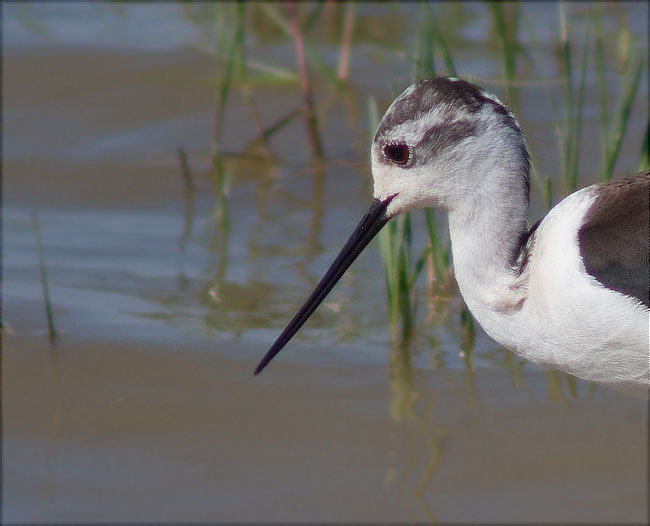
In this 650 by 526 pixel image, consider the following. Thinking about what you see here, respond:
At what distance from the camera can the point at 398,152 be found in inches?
117

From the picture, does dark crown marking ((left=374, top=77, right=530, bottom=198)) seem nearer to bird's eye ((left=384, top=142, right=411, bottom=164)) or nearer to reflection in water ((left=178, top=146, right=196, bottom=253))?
bird's eye ((left=384, top=142, right=411, bottom=164))

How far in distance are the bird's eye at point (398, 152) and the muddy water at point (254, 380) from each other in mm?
1044

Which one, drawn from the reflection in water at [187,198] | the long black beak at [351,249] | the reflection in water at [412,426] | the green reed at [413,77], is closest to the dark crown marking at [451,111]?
the long black beak at [351,249]

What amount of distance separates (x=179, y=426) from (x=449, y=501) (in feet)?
3.30

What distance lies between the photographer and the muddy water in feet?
12.9

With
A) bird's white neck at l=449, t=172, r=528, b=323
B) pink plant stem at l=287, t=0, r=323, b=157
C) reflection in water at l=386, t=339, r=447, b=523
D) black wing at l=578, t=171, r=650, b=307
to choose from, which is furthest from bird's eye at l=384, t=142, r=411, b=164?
pink plant stem at l=287, t=0, r=323, b=157

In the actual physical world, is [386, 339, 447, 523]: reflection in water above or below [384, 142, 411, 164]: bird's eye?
below

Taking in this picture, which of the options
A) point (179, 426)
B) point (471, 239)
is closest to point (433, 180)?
point (471, 239)

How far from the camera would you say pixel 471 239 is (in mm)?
2918

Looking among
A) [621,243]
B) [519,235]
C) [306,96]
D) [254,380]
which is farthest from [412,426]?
[306,96]

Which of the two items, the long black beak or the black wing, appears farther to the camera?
the long black beak

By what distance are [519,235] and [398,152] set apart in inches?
13.9

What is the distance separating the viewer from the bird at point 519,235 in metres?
2.80

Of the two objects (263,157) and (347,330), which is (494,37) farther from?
(347,330)
